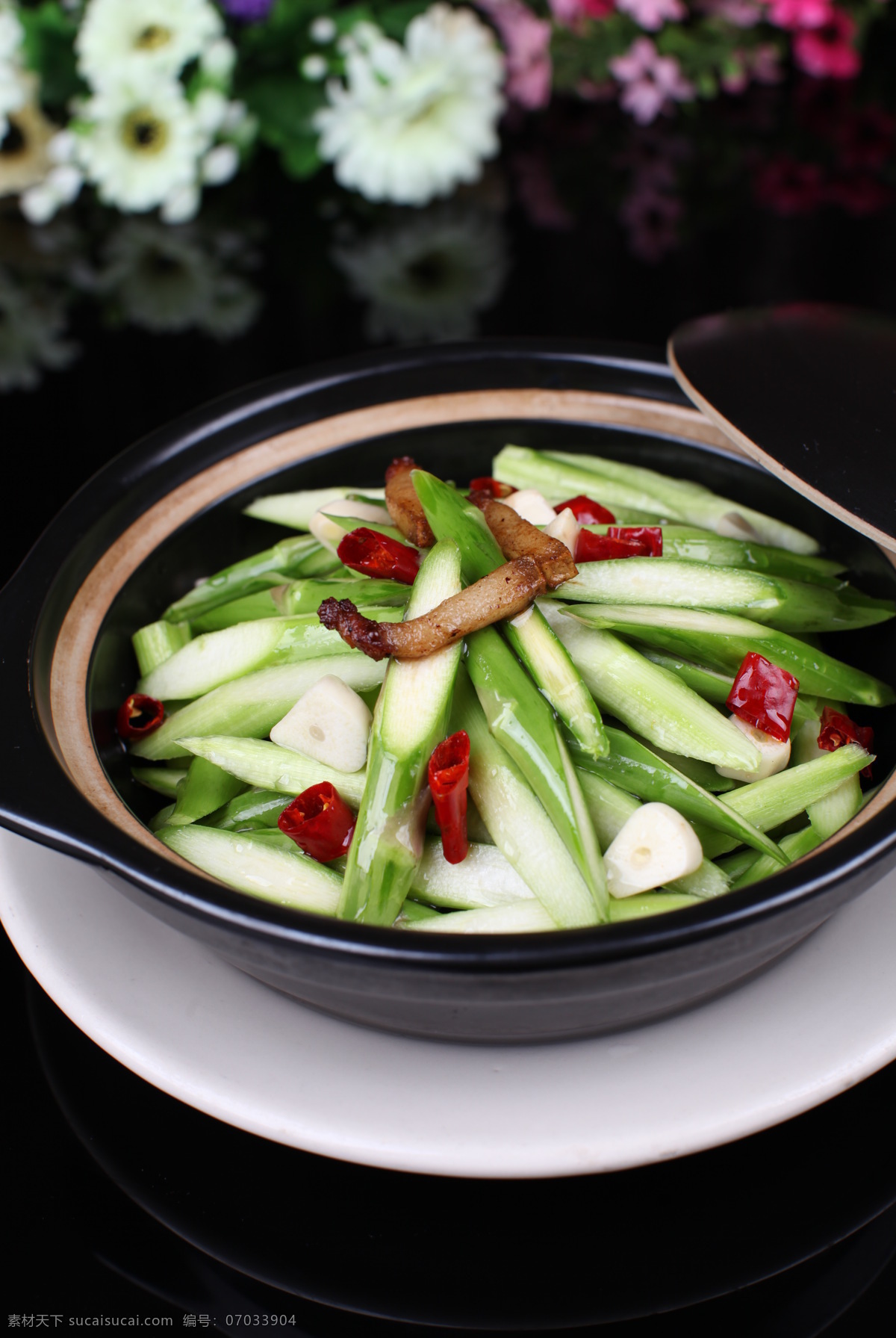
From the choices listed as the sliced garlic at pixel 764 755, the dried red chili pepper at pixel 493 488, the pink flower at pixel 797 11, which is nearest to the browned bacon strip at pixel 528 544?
the dried red chili pepper at pixel 493 488

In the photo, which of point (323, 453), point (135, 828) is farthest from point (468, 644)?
point (323, 453)

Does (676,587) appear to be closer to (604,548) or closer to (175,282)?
(604,548)

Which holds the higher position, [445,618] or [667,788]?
[445,618]

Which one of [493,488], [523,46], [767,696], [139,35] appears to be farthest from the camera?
[523,46]

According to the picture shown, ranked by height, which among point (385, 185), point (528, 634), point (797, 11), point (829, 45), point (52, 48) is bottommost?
point (528, 634)

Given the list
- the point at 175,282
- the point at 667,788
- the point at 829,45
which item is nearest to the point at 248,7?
the point at 175,282

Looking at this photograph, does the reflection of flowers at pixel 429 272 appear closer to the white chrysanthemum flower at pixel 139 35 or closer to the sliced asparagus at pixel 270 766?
the white chrysanthemum flower at pixel 139 35

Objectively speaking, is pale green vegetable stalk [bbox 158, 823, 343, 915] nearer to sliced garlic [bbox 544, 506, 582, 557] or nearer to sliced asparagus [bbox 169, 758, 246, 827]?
sliced asparagus [bbox 169, 758, 246, 827]
